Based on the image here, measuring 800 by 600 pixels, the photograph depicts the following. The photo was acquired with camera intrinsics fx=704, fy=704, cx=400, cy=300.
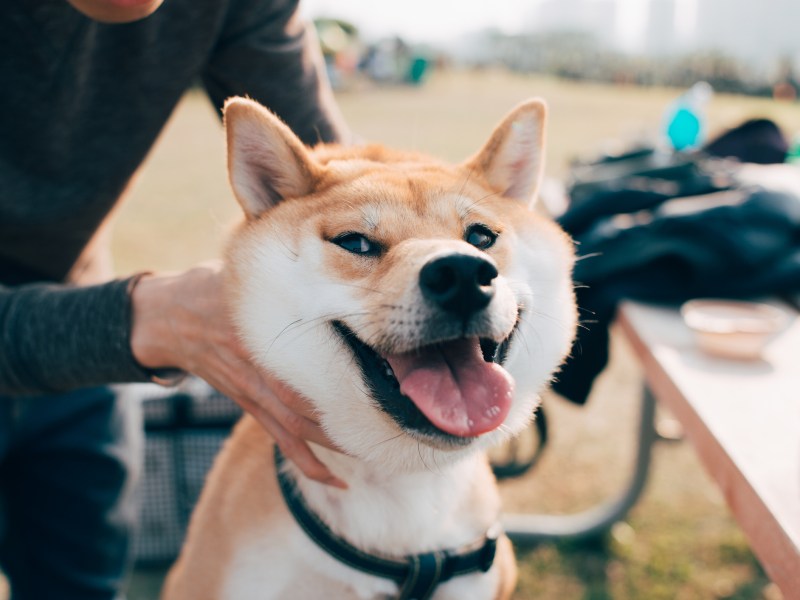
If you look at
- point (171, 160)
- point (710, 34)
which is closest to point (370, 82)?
point (171, 160)

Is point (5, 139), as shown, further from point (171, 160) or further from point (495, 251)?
point (171, 160)

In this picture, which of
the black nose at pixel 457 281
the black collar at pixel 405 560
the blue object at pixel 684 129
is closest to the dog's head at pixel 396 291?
the black nose at pixel 457 281

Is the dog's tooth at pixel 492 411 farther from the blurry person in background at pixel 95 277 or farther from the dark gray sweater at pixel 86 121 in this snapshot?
the dark gray sweater at pixel 86 121

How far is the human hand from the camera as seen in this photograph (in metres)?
1.38

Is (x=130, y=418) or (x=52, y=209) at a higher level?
(x=52, y=209)

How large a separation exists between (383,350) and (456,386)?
148mm

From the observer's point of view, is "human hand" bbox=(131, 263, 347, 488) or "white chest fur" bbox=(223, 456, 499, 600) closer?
"human hand" bbox=(131, 263, 347, 488)

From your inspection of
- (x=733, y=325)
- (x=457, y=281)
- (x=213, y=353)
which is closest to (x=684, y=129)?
(x=733, y=325)

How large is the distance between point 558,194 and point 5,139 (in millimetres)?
2411

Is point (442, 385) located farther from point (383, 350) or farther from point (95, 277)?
point (95, 277)

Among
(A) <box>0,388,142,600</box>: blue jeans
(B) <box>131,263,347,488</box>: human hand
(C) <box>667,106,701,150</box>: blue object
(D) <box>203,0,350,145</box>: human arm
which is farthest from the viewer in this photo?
(C) <box>667,106,701,150</box>: blue object

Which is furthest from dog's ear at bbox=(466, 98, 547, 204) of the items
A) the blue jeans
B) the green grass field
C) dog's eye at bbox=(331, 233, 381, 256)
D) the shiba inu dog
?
the blue jeans

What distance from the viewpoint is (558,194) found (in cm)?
340

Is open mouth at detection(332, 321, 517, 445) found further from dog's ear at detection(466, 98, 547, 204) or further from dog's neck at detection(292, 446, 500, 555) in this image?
dog's ear at detection(466, 98, 547, 204)
